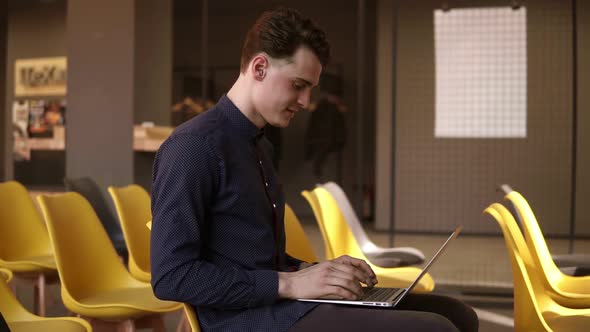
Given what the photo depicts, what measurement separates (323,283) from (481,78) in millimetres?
7473

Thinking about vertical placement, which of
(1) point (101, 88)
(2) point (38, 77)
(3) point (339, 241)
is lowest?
(3) point (339, 241)

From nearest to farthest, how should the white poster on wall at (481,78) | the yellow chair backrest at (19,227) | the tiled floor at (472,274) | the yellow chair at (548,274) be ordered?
the yellow chair at (548,274), the yellow chair backrest at (19,227), the tiled floor at (472,274), the white poster on wall at (481,78)

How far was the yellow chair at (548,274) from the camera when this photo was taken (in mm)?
2867

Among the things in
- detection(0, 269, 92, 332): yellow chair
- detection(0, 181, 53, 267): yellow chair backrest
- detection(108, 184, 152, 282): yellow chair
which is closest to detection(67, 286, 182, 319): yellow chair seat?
detection(0, 269, 92, 332): yellow chair

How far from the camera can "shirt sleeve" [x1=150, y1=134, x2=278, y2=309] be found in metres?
1.70

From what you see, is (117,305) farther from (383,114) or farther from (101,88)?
(383,114)

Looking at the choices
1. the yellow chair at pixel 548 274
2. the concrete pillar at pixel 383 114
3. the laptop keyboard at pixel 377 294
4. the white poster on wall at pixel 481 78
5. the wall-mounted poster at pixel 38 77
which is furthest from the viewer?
the concrete pillar at pixel 383 114

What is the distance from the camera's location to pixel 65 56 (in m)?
7.51

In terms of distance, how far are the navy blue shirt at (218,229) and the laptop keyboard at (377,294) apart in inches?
5.9

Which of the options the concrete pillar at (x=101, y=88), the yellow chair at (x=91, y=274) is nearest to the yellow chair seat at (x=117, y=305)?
the yellow chair at (x=91, y=274)

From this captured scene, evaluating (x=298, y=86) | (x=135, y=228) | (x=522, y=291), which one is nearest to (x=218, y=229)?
(x=298, y=86)

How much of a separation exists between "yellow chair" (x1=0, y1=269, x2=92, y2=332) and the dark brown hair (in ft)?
4.17

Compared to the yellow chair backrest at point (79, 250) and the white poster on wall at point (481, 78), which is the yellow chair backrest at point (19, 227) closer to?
the yellow chair backrest at point (79, 250)

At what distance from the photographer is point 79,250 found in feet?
10.2
